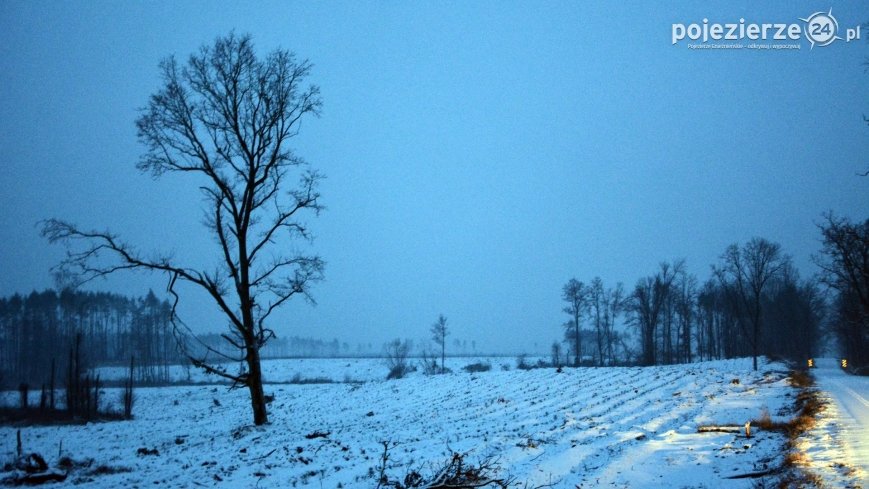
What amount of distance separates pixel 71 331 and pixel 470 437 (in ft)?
309

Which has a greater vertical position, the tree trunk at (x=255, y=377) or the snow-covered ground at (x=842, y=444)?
the tree trunk at (x=255, y=377)

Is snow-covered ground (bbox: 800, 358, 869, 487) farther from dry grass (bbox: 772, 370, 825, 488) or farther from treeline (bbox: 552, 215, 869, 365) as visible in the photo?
treeline (bbox: 552, 215, 869, 365)

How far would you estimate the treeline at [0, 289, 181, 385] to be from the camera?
7638cm

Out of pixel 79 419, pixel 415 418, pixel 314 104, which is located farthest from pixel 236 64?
pixel 79 419

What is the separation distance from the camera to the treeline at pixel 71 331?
7638 centimetres

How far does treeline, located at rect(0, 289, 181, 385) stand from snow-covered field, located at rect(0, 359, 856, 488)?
53764 millimetres

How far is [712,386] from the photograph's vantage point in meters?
29.4

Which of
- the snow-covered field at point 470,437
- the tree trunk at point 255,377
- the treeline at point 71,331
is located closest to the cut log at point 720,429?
the snow-covered field at point 470,437

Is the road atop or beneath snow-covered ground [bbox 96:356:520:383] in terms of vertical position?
atop

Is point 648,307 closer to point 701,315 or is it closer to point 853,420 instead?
point 701,315

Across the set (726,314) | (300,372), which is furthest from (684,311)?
(300,372)

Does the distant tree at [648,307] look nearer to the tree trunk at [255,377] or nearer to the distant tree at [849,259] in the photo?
the distant tree at [849,259]

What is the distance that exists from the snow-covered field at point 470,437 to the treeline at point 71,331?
5376 centimetres

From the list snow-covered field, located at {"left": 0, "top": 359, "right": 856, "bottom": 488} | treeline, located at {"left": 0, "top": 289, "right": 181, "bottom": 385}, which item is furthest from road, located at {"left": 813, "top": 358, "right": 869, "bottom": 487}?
treeline, located at {"left": 0, "top": 289, "right": 181, "bottom": 385}
